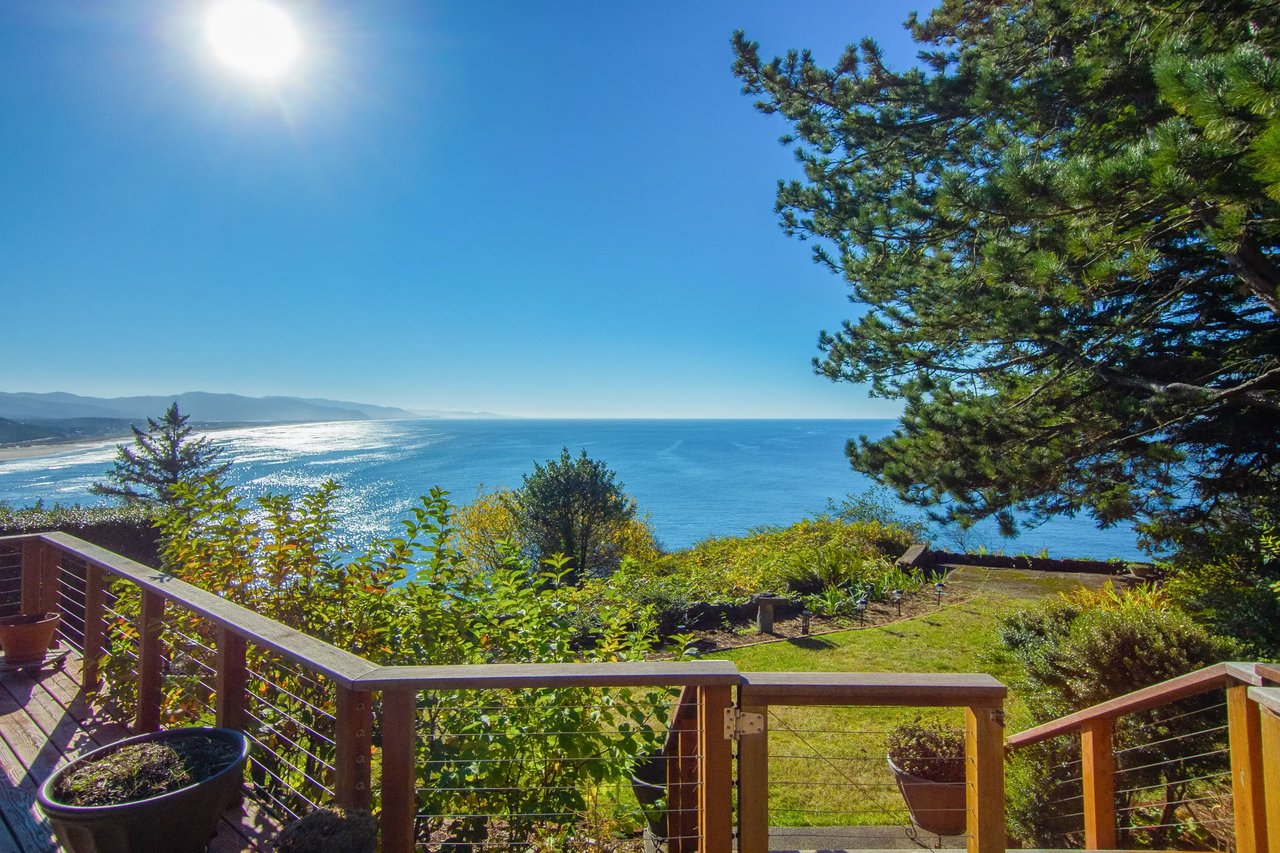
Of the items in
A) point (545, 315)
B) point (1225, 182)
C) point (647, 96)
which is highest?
point (545, 315)

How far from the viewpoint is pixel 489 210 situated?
1978 centimetres

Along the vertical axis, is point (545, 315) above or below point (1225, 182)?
above

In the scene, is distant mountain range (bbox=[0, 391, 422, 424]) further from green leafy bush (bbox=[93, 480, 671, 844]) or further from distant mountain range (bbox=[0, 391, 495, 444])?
green leafy bush (bbox=[93, 480, 671, 844])

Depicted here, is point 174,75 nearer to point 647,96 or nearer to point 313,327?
point 647,96

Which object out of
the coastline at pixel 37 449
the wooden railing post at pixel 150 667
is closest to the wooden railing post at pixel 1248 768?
the wooden railing post at pixel 150 667

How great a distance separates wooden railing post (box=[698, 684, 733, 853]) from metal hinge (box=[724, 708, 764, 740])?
12mm

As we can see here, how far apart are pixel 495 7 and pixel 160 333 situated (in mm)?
59515

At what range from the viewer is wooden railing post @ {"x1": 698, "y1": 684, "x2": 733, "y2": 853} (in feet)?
6.08

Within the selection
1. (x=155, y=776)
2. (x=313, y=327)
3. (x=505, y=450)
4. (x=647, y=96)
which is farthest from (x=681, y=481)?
(x=155, y=776)

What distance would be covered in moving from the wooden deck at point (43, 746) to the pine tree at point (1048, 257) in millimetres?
5533

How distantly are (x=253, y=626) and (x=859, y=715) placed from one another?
19.3ft

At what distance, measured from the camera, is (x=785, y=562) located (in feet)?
39.0

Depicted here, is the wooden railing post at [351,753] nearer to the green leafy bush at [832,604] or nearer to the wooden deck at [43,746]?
the wooden deck at [43,746]

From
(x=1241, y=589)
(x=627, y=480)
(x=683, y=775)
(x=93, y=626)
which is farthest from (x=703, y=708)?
(x=627, y=480)
